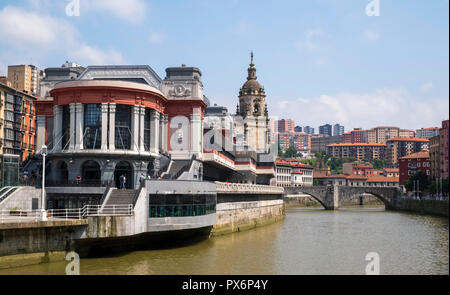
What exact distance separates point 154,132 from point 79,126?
9052 millimetres

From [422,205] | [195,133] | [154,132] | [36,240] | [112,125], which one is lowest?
[422,205]

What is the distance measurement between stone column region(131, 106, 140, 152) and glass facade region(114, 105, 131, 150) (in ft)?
2.19

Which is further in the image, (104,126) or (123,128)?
(123,128)

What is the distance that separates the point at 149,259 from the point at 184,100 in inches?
1221

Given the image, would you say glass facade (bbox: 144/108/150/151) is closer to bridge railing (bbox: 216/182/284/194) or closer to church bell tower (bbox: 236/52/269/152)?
bridge railing (bbox: 216/182/284/194)

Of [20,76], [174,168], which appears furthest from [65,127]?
[20,76]

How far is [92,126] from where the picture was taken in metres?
56.7

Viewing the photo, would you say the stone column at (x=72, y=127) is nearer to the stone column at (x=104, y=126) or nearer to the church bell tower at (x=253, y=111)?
the stone column at (x=104, y=126)

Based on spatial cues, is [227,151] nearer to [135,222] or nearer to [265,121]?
[135,222]

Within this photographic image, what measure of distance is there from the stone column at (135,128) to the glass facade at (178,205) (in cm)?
1228

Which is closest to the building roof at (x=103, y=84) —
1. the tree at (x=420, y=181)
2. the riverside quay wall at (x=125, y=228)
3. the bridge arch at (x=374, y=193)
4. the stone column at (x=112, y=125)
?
the stone column at (x=112, y=125)

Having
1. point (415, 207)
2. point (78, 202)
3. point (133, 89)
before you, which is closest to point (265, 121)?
point (415, 207)

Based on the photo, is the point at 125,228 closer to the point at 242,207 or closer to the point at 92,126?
the point at 92,126

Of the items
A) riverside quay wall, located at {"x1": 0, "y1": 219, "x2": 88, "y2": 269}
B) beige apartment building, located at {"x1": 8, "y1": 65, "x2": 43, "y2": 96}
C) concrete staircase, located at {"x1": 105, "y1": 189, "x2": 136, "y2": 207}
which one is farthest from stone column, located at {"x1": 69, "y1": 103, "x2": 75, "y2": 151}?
beige apartment building, located at {"x1": 8, "y1": 65, "x2": 43, "y2": 96}
